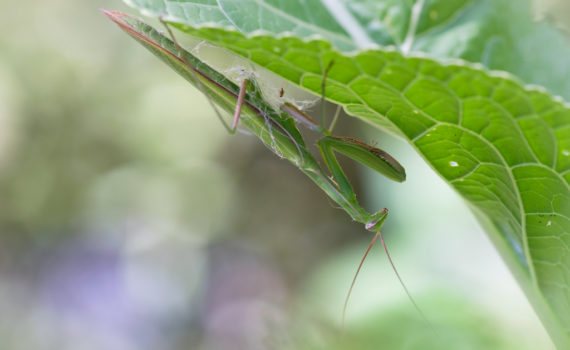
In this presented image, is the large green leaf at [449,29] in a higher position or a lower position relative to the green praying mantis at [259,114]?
higher

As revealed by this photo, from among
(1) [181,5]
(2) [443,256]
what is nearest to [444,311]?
(2) [443,256]

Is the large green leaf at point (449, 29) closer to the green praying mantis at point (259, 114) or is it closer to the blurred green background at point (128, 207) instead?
the green praying mantis at point (259, 114)

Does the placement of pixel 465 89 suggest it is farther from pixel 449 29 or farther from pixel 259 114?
pixel 259 114

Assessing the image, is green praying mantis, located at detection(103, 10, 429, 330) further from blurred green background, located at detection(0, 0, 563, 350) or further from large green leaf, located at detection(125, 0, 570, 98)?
blurred green background, located at detection(0, 0, 563, 350)

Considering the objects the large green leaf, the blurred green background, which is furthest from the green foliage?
the blurred green background

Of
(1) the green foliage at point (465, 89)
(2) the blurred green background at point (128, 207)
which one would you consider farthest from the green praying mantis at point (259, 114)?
(2) the blurred green background at point (128, 207)

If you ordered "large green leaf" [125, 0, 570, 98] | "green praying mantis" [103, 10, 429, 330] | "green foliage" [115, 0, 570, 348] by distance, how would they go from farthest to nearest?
"green praying mantis" [103, 10, 429, 330]
"large green leaf" [125, 0, 570, 98]
"green foliage" [115, 0, 570, 348]

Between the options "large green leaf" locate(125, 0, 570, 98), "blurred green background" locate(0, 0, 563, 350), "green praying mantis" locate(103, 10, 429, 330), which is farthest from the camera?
"blurred green background" locate(0, 0, 563, 350)
